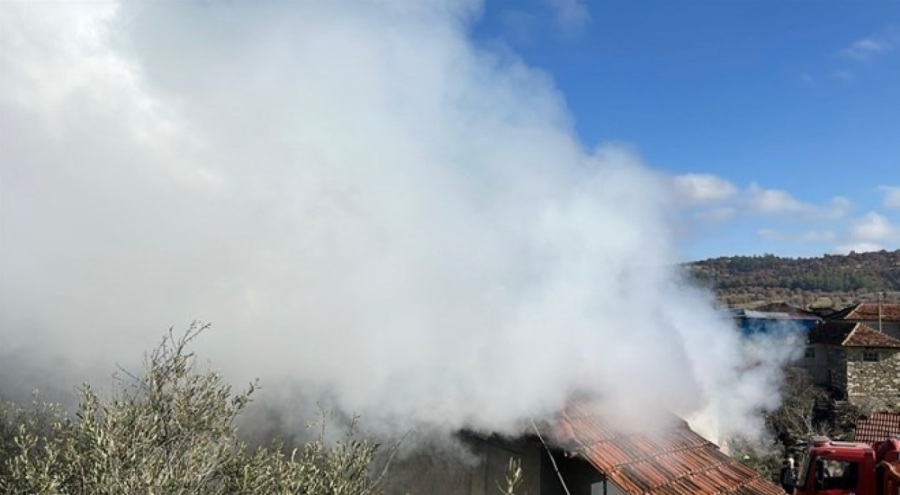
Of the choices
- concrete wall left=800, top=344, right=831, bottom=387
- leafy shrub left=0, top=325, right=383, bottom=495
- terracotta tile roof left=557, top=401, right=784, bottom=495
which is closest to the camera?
leafy shrub left=0, top=325, right=383, bottom=495

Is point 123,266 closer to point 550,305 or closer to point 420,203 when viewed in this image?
point 420,203

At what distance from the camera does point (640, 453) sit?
891cm

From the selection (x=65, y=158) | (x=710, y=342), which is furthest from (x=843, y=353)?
(x=65, y=158)

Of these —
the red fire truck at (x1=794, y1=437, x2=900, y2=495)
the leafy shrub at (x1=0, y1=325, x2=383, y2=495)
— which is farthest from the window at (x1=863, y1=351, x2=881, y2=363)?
the leafy shrub at (x1=0, y1=325, x2=383, y2=495)

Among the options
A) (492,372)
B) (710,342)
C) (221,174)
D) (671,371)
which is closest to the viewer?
(221,174)

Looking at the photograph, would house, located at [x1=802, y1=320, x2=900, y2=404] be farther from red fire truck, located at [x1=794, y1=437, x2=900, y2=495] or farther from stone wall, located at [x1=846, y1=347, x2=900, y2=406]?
red fire truck, located at [x1=794, y1=437, x2=900, y2=495]

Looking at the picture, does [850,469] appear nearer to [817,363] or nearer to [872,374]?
[872,374]

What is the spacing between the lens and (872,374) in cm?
3744

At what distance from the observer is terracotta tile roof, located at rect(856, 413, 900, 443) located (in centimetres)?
2372

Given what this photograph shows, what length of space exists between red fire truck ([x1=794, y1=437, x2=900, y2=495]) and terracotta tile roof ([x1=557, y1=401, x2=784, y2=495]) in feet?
3.43

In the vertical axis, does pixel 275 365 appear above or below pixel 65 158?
below

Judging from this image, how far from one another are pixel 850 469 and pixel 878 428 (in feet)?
54.1

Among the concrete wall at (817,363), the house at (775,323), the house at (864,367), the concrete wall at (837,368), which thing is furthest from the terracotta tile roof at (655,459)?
the house at (775,323)

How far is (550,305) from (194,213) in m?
4.44
